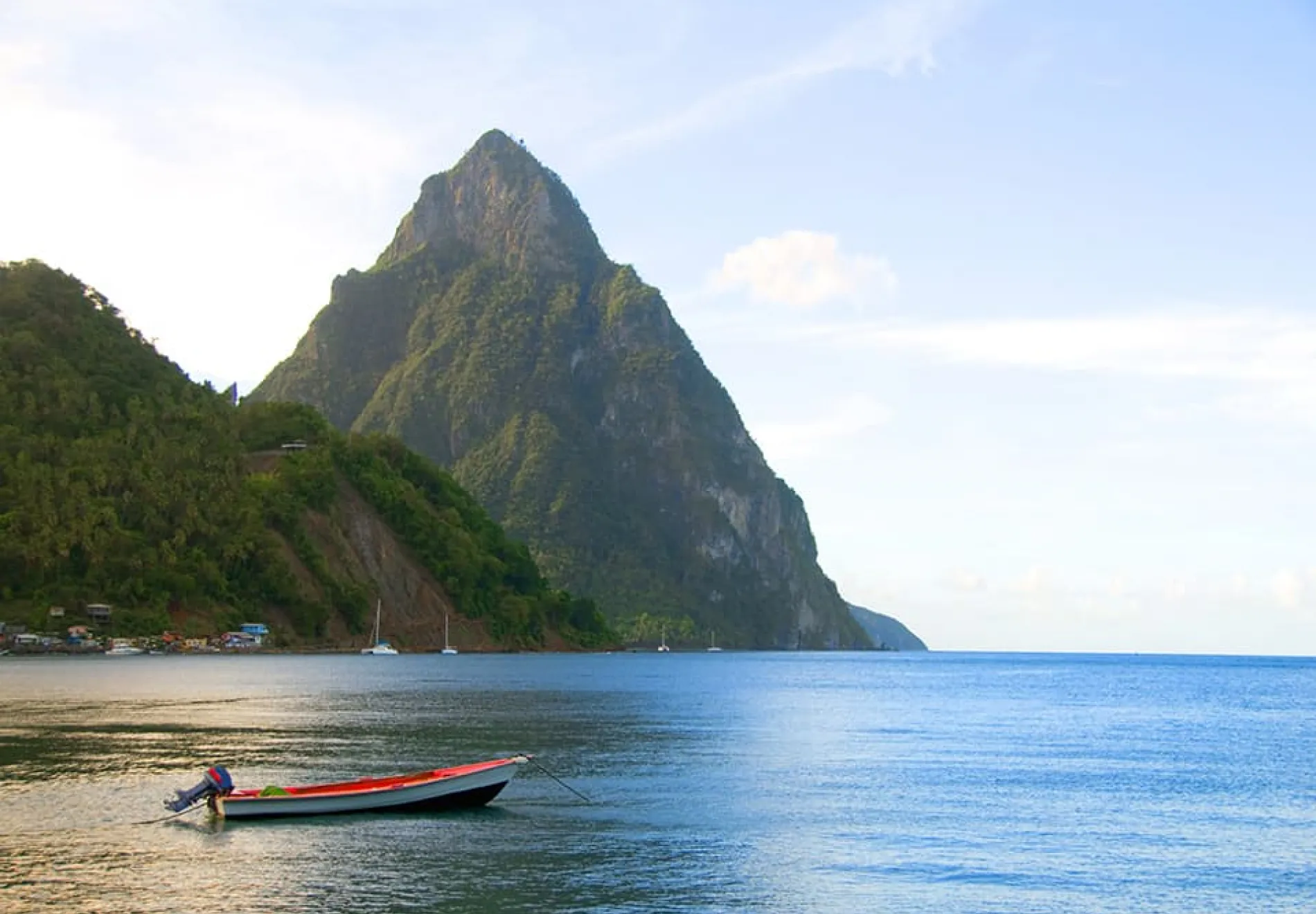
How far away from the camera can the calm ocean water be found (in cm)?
4003

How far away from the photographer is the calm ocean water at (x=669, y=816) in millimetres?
40031

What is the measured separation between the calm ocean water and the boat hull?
0.64 meters

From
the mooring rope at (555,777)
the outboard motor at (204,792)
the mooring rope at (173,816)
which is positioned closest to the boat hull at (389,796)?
the outboard motor at (204,792)

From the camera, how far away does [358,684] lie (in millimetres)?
145000

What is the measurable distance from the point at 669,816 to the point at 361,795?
11.8m

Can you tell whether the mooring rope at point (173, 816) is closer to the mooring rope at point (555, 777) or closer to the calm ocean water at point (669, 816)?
the calm ocean water at point (669, 816)

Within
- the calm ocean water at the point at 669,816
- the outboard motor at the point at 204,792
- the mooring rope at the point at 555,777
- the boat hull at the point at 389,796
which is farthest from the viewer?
the mooring rope at the point at 555,777

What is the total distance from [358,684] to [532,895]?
361ft

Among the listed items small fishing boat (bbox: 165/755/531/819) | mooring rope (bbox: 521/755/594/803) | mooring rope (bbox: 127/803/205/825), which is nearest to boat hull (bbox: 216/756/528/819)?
small fishing boat (bbox: 165/755/531/819)

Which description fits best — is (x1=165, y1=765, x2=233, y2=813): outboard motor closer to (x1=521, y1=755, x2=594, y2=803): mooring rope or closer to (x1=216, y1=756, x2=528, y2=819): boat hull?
(x1=216, y1=756, x2=528, y2=819): boat hull

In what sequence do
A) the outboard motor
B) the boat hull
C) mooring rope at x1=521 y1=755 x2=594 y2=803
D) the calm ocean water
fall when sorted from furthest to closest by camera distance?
mooring rope at x1=521 y1=755 x2=594 y2=803 < the outboard motor < the boat hull < the calm ocean water

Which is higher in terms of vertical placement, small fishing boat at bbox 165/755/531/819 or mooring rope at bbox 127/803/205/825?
small fishing boat at bbox 165/755/531/819

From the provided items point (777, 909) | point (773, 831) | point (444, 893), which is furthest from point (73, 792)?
point (777, 909)

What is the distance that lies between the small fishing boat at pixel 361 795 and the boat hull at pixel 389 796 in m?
0.03
